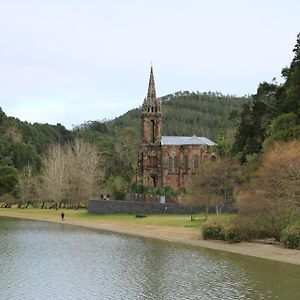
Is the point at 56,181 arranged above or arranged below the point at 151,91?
below

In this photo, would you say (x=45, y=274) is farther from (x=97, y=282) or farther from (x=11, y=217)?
(x=11, y=217)

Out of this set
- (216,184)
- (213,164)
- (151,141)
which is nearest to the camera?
(216,184)

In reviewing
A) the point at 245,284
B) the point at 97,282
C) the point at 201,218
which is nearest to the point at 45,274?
the point at 97,282

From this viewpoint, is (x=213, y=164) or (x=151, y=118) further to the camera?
(x=151, y=118)

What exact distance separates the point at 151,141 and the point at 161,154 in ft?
8.18

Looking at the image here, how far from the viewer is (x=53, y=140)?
156625 millimetres

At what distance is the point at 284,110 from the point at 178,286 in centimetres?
3407

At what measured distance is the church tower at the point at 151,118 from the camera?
86.8 meters

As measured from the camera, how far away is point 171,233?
50.7 meters

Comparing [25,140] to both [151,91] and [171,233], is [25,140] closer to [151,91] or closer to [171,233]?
[151,91]

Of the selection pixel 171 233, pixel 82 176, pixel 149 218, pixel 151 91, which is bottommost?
pixel 171 233

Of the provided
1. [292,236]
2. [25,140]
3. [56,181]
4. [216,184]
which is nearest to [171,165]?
[56,181]

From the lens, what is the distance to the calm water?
25312mm

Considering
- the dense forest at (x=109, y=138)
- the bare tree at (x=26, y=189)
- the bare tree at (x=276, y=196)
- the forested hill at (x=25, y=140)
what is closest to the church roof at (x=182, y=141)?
the dense forest at (x=109, y=138)
